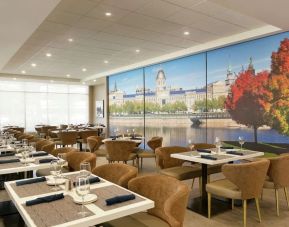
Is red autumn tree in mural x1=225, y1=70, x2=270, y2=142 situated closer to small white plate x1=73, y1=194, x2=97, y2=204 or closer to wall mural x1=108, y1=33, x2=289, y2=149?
wall mural x1=108, y1=33, x2=289, y2=149

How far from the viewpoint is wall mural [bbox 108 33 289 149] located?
5.89 metres

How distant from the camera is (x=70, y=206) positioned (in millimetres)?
1896

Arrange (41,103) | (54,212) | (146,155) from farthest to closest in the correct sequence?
1. (41,103)
2. (146,155)
3. (54,212)

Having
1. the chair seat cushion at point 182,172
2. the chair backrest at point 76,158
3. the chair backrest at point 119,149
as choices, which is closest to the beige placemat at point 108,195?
the chair backrest at point 76,158

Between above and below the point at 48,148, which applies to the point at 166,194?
below

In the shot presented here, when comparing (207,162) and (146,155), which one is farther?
(146,155)

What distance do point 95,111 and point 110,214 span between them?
14.0m

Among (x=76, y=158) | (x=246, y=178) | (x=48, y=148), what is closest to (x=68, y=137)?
(x=48, y=148)

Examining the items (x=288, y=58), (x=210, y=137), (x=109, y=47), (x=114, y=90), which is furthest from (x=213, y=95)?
(x=114, y=90)

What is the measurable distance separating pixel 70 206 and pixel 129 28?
4790mm

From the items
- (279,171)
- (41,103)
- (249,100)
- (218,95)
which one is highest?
(41,103)

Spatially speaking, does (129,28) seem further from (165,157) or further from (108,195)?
(108,195)

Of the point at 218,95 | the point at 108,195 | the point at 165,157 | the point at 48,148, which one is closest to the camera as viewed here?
the point at 108,195

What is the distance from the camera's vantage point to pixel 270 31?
571 cm
